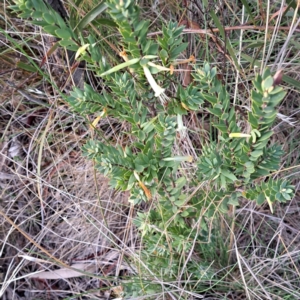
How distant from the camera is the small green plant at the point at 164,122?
2.01ft

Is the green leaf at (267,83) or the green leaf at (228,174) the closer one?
the green leaf at (267,83)

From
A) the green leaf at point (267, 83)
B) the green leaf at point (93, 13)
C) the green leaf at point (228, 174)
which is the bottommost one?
the green leaf at point (228, 174)

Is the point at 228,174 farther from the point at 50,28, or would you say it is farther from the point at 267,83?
the point at 50,28

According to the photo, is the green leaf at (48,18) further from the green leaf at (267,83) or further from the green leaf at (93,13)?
the green leaf at (267,83)

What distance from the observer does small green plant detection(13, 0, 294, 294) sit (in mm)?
611

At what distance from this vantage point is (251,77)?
1.04m

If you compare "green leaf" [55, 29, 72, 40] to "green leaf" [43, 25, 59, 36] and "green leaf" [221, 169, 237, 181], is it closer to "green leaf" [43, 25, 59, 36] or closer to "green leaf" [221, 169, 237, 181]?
"green leaf" [43, 25, 59, 36]

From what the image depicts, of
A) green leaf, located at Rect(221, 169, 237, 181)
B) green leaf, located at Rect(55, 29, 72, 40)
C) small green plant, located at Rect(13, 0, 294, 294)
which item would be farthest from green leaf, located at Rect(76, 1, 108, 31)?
green leaf, located at Rect(221, 169, 237, 181)

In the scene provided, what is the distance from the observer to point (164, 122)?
27.8 inches

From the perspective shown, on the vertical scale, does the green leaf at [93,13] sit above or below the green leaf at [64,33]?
below

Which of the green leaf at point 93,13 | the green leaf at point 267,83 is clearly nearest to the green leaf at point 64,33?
the green leaf at point 93,13

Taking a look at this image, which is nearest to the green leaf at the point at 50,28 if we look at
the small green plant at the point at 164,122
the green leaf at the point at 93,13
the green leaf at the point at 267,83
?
the small green plant at the point at 164,122

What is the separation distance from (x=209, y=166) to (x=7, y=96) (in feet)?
2.49

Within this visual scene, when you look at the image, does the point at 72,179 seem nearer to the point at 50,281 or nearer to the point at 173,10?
the point at 50,281
